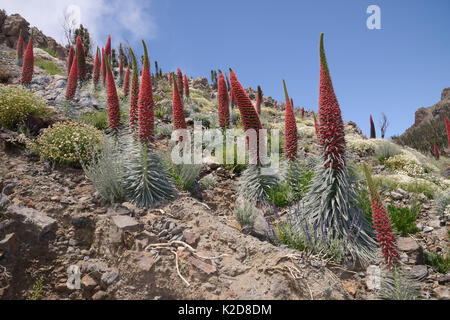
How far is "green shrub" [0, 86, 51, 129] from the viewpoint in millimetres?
5621

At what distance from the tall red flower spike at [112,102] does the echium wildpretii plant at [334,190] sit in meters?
3.60

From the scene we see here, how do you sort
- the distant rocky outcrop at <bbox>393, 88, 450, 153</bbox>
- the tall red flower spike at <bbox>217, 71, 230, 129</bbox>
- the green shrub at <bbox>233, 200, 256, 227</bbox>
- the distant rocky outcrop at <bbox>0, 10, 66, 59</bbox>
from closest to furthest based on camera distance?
the green shrub at <bbox>233, 200, 256, 227</bbox>
the tall red flower spike at <bbox>217, 71, 230, 129</bbox>
the distant rocky outcrop at <bbox>0, 10, 66, 59</bbox>
the distant rocky outcrop at <bbox>393, 88, 450, 153</bbox>

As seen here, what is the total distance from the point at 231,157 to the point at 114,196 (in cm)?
300

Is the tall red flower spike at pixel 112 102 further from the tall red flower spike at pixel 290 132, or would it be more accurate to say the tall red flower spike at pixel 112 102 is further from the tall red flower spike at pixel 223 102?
the tall red flower spike at pixel 290 132

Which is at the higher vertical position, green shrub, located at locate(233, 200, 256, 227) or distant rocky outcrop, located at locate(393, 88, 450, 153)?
distant rocky outcrop, located at locate(393, 88, 450, 153)

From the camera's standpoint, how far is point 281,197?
4.61 metres

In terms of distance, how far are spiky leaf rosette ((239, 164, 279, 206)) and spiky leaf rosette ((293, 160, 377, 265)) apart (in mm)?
1052

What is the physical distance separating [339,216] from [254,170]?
1.79 m

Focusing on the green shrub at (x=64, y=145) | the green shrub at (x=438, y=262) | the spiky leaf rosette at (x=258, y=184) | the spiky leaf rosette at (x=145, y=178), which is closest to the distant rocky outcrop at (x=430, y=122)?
the green shrub at (x=438, y=262)

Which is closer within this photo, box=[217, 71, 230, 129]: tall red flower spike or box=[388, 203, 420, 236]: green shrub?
box=[388, 203, 420, 236]: green shrub

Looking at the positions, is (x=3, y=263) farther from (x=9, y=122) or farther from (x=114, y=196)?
(x=9, y=122)

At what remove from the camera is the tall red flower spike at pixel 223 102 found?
703 cm

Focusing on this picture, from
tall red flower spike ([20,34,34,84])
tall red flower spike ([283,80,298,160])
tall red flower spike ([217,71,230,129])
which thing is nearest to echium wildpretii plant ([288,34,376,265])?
tall red flower spike ([283,80,298,160])

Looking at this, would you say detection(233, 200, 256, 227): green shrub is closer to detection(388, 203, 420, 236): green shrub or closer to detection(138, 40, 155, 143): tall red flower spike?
detection(138, 40, 155, 143): tall red flower spike
